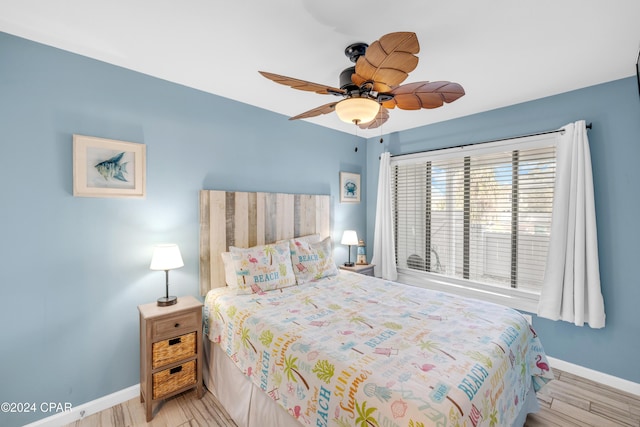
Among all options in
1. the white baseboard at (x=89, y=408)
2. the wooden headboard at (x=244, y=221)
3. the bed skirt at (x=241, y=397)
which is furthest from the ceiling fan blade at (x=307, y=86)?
the white baseboard at (x=89, y=408)

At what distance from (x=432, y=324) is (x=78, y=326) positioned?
8.27ft

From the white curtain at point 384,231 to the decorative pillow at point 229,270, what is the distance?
2.20 meters

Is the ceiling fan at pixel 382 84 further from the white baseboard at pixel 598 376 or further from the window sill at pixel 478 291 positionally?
the white baseboard at pixel 598 376

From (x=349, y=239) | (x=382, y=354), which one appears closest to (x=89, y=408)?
(x=382, y=354)

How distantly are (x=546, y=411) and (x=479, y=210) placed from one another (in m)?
1.92

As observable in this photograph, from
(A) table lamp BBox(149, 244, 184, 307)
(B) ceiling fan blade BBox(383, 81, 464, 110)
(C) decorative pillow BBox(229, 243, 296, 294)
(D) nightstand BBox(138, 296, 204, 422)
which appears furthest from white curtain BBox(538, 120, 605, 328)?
(A) table lamp BBox(149, 244, 184, 307)

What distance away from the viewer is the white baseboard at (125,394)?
194 cm

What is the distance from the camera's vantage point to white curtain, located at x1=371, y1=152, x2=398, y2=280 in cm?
390

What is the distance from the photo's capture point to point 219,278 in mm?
2672

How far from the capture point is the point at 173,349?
6.90 feet

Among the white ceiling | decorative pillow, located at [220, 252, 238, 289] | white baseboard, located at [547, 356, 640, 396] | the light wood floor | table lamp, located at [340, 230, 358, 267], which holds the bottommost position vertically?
the light wood floor

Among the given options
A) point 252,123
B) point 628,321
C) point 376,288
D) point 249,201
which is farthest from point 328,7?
point 628,321

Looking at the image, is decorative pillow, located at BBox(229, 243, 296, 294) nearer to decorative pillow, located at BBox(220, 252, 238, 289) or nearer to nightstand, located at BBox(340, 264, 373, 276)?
decorative pillow, located at BBox(220, 252, 238, 289)

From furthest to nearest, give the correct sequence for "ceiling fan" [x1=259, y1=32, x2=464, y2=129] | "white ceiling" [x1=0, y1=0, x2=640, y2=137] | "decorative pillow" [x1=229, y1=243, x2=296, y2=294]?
"decorative pillow" [x1=229, y1=243, x2=296, y2=294] < "white ceiling" [x1=0, y1=0, x2=640, y2=137] < "ceiling fan" [x1=259, y1=32, x2=464, y2=129]
